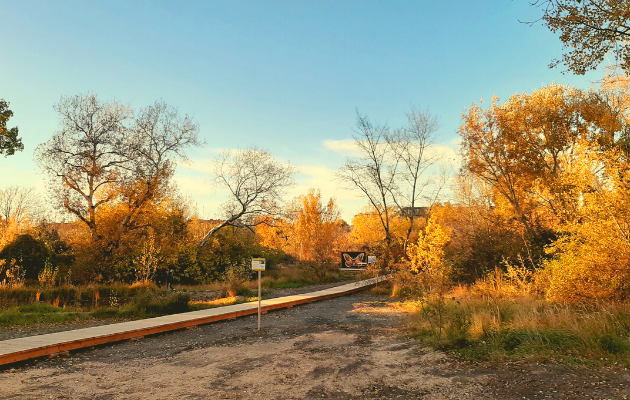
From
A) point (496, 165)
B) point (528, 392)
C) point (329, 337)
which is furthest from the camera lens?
point (496, 165)

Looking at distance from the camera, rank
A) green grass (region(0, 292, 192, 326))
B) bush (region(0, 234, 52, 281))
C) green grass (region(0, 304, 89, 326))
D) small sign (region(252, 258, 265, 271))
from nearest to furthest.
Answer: small sign (region(252, 258, 265, 271))
green grass (region(0, 304, 89, 326))
green grass (region(0, 292, 192, 326))
bush (region(0, 234, 52, 281))

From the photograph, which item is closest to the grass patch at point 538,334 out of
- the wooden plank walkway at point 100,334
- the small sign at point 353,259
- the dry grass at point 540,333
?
the dry grass at point 540,333

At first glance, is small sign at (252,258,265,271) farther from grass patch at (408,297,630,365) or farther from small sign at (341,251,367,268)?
small sign at (341,251,367,268)

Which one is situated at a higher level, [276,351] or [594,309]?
[594,309]

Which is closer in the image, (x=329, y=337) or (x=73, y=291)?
(x=329, y=337)

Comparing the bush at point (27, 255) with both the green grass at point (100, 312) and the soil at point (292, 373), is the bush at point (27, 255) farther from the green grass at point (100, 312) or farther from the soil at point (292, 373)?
the soil at point (292, 373)

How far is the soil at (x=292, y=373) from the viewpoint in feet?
18.2

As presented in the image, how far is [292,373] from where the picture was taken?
6660mm

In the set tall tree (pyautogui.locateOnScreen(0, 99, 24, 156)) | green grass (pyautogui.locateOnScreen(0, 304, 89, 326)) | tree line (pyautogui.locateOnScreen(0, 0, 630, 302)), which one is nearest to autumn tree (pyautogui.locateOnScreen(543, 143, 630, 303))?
tree line (pyautogui.locateOnScreen(0, 0, 630, 302))

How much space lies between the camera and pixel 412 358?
754 centimetres

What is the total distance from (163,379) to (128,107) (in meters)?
22.3

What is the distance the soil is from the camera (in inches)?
219

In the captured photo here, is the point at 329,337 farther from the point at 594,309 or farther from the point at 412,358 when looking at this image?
the point at 594,309

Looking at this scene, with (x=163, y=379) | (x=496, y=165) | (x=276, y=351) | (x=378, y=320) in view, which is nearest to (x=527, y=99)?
(x=496, y=165)
